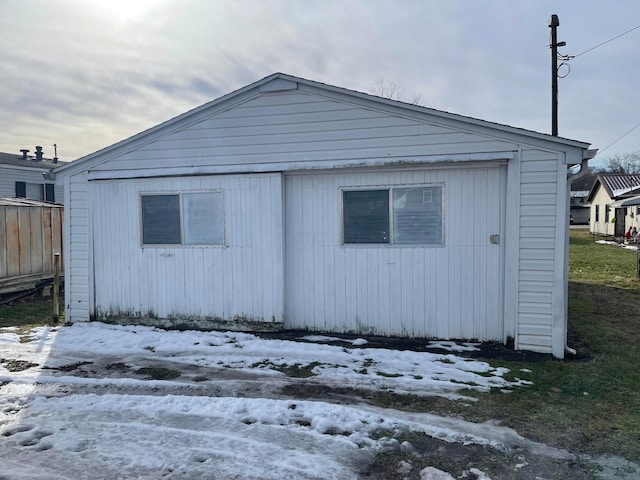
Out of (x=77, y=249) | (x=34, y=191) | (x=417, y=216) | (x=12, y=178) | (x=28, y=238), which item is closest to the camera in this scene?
(x=417, y=216)

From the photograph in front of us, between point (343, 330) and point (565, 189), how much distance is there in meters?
3.47

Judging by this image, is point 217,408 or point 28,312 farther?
point 28,312

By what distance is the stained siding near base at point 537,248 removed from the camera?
598cm

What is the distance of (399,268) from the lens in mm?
6746

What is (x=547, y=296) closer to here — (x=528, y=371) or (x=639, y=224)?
(x=528, y=371)

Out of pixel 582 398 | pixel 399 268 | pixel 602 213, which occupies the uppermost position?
pixel 602 213

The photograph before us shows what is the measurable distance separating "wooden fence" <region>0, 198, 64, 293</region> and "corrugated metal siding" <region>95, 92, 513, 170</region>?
4.49 meters

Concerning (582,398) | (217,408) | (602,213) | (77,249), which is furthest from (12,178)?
(602,213)

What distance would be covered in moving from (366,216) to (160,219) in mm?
3290

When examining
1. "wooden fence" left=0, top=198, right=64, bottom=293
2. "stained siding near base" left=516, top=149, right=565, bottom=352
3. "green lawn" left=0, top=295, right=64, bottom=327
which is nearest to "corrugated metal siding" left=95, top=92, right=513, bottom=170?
"stained siding near base" left=516, top=149, right=565, bottom=352

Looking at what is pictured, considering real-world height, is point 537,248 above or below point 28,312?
above

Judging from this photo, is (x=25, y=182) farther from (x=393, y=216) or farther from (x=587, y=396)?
(x=587, y=396)

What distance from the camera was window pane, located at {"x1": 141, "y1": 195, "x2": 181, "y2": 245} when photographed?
7.58 metres

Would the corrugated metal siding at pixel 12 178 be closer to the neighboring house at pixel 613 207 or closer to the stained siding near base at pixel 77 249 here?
the stained siding near base at pixel 77 249
